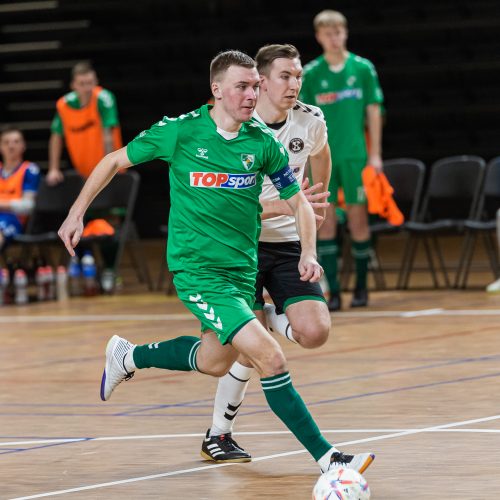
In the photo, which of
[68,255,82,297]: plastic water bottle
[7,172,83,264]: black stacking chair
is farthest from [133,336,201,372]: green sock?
[7,172,83,264]: black stacking chair

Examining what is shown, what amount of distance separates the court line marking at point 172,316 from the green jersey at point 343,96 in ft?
3.86

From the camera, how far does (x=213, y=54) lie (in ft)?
54.1

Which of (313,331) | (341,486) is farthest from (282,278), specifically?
(341,486)

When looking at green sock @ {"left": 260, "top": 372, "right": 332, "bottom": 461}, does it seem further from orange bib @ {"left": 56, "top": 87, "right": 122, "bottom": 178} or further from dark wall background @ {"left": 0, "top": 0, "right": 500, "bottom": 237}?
dark wall background @ {"left": 0, "top": 0, "right": 500, "bottom": 237}

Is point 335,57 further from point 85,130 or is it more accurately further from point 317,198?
point 317,198

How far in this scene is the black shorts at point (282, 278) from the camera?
195 inches

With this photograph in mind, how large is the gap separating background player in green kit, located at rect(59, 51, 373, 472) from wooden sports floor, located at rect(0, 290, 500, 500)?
1.54 feet

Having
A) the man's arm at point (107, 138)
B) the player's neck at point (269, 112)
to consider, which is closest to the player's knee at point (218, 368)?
the player's neck at point (269, 112)

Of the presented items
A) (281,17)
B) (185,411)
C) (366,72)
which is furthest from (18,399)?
(281,17)

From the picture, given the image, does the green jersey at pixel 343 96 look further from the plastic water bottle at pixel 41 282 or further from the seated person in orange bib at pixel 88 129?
the plastic water bottle at pixel 41 282

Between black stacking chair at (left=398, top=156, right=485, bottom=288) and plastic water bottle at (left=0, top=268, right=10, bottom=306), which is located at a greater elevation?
black stacking chair at (left=398, top=156, right=485, bottom=288)

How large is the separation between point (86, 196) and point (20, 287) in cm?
672

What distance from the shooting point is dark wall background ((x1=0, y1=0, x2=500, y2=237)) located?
1567cm

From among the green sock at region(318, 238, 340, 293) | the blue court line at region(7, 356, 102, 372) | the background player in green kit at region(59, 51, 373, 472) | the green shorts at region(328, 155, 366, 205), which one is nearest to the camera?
the background player in green kit at region(59, 51, 373, 472)
